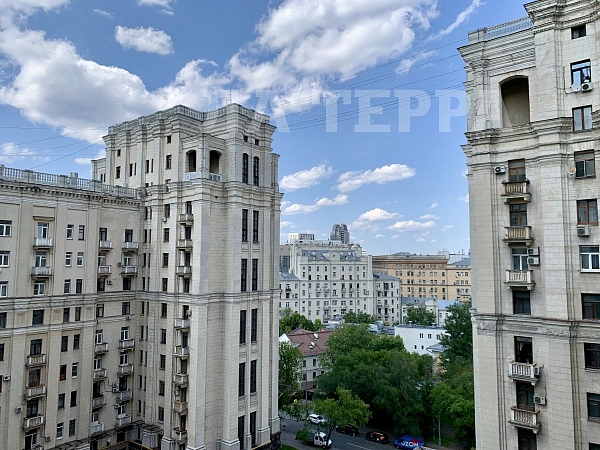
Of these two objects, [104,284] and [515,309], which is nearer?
[515,309]

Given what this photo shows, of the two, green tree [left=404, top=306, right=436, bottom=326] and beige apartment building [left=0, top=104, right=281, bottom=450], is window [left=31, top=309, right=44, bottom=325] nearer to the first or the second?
beige apartment building [left=0, top=104, right=281, bottom=450]

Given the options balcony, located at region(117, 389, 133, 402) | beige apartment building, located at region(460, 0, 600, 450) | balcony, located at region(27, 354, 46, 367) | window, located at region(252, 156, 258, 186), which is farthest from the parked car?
balcony, located at region(27, 354, 46, 367)

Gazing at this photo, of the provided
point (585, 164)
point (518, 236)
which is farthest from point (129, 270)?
point (585, 164)

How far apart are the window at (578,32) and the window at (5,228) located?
32469mm

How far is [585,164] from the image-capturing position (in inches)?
677

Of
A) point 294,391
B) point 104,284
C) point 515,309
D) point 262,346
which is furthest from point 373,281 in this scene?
point 515,309

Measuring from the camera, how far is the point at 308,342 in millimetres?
57781

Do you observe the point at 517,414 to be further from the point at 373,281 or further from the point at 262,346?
the point at 373,281

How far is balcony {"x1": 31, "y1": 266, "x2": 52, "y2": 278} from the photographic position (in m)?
26.5

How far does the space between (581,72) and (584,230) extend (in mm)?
6863

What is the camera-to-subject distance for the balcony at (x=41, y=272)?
2655cm

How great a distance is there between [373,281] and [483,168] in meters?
79.5

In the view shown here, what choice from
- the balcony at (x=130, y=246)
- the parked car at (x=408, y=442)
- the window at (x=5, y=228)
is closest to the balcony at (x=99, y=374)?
the balcony at (x=130, y=246)

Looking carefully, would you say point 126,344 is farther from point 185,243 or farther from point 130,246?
point 185,243
